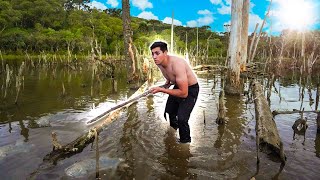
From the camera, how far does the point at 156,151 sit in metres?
6.03

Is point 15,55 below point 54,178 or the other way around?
the other way around

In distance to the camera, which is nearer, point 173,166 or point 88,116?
point 173,166

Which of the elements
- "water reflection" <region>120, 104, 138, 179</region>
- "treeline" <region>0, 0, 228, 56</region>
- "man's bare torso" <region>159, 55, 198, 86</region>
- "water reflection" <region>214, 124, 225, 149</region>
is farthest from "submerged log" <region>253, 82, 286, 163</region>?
"treeline" <region>0, 0, 228, 56</region>

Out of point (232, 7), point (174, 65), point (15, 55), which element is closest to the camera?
point (174, 65)

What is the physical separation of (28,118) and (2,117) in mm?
858

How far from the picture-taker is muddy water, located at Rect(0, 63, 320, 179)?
16.2ft

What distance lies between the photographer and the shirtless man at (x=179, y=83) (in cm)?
550

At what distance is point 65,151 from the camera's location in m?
5.74

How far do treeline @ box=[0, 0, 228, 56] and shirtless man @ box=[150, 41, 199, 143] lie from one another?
42475mm

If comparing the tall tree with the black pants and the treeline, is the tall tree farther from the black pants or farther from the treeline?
the treeline

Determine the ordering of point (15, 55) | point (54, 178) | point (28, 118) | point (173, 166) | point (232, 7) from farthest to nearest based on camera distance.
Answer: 1. point (15, 55)
2. point (232, 7)
3. point (28, 118)
4. point (173, 166)
5. point (54, 178)

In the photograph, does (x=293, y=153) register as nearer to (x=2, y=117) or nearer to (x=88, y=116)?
(x=88, y=116)

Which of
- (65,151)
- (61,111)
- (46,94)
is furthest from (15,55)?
(65,151)

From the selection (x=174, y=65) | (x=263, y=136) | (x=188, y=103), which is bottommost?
(x=263, y=136)
